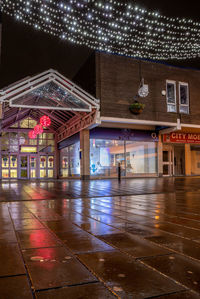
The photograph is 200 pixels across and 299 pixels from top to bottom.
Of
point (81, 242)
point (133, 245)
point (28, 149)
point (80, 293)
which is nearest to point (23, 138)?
point (28, 149)

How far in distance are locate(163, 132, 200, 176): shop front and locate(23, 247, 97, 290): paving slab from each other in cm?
2342

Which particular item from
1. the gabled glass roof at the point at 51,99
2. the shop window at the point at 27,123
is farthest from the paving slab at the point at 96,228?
the shop window at the point at 27,123

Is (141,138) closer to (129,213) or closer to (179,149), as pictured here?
(179,149)

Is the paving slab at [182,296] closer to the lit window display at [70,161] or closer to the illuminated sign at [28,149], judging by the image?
the lit window display at [70,161]

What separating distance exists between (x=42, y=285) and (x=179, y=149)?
87.6 ft

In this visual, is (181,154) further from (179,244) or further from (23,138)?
(179,244)

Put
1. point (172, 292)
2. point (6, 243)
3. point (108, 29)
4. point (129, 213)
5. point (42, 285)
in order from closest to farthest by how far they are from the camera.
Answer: point (172, 292) → point (42, 285) → point (6, 243) → point (129, 213) → point (108, 29)

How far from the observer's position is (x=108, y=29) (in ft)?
38.4

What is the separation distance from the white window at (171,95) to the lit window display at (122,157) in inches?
147

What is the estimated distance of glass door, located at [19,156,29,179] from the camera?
26.2 meters

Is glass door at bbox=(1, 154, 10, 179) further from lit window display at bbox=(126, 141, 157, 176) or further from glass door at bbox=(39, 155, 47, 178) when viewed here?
lit window display at bbox=(126, 141, 157, 176)

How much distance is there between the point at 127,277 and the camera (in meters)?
1.93

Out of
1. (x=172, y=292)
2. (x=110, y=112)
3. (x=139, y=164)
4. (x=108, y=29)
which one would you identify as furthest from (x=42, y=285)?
(x=139, y=164)

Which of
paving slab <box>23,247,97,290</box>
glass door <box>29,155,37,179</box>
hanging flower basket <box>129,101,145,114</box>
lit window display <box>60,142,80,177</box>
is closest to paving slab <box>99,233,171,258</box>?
paving slab <box>23,247,97,290</box>
